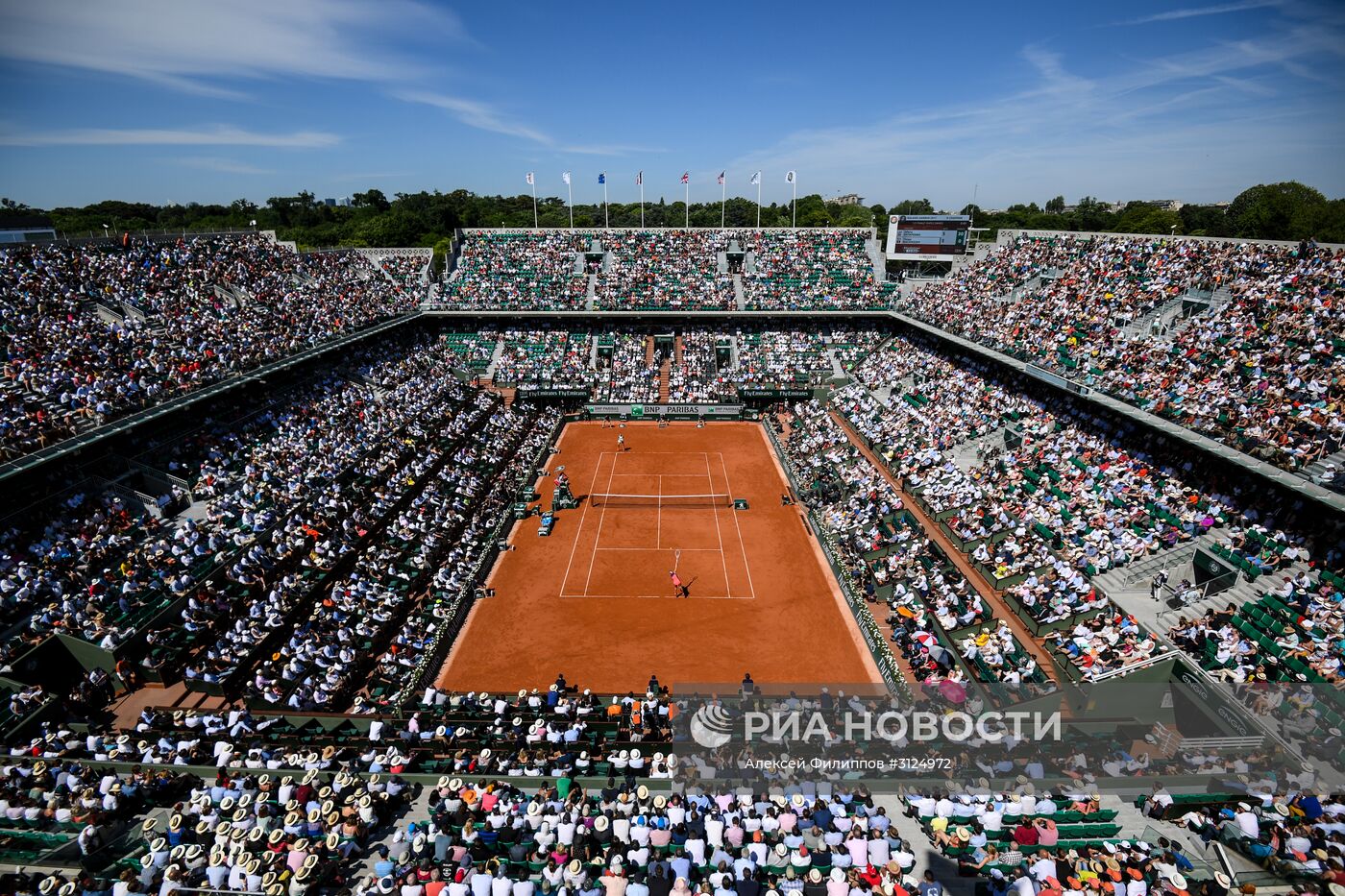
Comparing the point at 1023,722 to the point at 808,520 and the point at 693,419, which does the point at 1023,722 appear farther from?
the point at 693,419

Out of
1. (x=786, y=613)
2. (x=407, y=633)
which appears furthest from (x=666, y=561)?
(x=407, y=633)

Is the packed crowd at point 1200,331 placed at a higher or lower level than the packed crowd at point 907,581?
higher

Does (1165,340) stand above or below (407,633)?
above

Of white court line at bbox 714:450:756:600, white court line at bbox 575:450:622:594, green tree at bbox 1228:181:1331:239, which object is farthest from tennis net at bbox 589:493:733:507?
green tree at bbox 1228:181:1331:239

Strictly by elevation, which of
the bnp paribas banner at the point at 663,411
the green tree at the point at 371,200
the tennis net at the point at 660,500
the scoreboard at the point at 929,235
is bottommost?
the tennis net at the point at 660,500

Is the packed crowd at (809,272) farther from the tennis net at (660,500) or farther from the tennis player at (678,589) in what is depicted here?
the tennis player at (678,589)

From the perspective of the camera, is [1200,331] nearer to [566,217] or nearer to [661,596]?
[661,596]

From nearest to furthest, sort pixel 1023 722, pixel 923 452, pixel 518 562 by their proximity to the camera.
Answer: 1. pixel 1023 722
2. pixel 518 562
3. pixel 923 452

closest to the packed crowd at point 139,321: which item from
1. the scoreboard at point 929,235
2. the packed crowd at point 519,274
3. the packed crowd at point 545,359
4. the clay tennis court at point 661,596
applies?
the packed crowd at point 519,274
